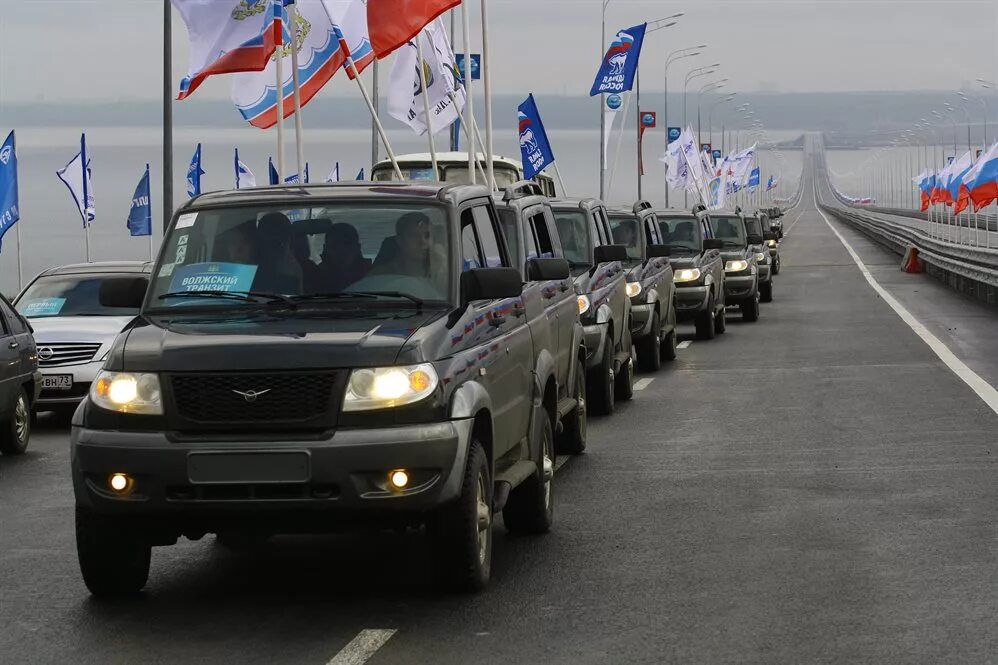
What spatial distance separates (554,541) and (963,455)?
14.5 ft

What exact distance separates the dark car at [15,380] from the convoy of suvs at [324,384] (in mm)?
5474

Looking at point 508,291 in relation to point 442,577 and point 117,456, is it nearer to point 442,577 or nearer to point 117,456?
point 442,577

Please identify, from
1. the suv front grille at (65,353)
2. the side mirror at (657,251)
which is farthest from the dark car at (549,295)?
the side mirror at (657,251)

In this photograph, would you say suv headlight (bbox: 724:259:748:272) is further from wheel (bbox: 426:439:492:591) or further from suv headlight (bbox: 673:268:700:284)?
wheel (bbox: 426:439:492:591)

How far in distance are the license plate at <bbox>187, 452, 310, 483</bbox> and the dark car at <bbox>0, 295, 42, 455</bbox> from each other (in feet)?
23.8

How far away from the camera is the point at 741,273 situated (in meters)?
30.8

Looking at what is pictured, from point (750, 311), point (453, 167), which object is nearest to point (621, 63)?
point (453, 167)

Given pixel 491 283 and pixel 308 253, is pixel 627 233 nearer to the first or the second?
pixel 308 253

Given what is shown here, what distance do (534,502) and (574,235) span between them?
7859 mm

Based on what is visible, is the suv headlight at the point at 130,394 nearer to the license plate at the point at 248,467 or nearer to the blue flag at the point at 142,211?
the license plate at the point at 248,467

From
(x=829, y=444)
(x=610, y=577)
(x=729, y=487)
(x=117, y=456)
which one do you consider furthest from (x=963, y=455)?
(x=117, y=456)

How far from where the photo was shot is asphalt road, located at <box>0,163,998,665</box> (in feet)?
23.3

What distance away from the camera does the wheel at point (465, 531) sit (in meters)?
7.78

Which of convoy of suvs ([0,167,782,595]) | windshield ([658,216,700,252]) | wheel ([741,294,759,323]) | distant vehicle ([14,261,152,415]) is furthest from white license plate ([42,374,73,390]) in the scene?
wheel ([741,294,759,323])
